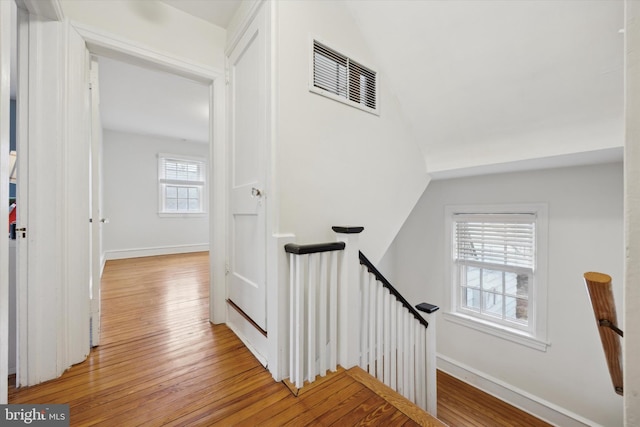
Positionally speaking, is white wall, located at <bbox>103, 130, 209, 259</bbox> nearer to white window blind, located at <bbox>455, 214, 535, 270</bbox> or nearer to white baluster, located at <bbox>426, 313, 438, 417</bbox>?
white baluster, located at <bbox>426, 313, 438, 417</bbox>

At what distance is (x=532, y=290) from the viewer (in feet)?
9.24

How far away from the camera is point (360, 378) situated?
144 centimetres

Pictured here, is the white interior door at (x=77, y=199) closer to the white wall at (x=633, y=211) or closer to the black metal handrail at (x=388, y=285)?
the black metal handrail at (x=388, y=285)

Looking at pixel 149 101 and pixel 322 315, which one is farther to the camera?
pixel 149 101

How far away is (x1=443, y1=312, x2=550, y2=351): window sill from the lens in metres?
2.76

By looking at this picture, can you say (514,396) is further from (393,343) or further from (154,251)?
(154,251)

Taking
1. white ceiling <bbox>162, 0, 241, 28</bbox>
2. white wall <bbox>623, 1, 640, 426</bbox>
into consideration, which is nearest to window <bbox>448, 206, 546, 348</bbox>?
white wall <bbox>623, 1, 640, 426</bbox>

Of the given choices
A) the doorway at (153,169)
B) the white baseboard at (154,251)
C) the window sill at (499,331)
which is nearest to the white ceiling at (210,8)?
the doorway at (153,169)

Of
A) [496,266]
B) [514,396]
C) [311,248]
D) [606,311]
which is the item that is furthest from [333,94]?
[514,396]

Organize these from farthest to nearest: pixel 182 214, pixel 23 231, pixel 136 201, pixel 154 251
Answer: pixel 182 214
pixel 154 251
pixel 136 201
pixel 23 231

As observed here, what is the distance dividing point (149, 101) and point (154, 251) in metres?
2.96

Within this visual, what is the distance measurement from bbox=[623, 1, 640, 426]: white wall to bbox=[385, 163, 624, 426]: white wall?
9.09 feet

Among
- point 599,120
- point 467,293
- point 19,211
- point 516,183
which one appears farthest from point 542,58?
point 19,211

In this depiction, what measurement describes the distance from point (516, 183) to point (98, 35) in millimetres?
3798
